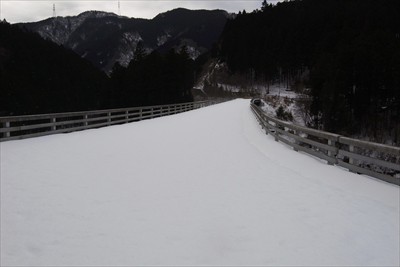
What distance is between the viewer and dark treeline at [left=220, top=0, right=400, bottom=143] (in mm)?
62719

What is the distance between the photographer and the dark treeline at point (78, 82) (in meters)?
87.5

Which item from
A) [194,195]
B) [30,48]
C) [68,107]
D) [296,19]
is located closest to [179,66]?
[68,107]

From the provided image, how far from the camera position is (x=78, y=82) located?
5758 inches

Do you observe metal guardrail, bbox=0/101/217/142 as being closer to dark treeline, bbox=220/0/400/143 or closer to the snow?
the snow

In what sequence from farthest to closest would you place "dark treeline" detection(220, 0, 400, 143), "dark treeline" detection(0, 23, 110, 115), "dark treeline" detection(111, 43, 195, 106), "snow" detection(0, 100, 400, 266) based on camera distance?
"dark treeline" detection(0, 23, 110, 115), "dark treeline" detection(111, 43, 195, 106), "dark treeline" detection(220, 0, 400, 143), "snow" detection(0, 100, 400, 266)

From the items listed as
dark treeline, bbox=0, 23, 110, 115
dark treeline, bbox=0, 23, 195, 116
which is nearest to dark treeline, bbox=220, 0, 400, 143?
dark treeline, bbox=0, 23, 195, 116

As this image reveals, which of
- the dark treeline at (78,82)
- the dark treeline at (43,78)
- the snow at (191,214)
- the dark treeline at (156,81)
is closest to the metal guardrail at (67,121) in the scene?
the snow at (191,214)

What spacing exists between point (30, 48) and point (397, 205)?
177 metres

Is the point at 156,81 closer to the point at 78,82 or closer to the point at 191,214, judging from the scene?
the point at 78,82

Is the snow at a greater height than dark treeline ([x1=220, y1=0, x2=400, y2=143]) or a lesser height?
lesser

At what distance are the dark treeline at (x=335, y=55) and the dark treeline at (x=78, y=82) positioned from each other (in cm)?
3375

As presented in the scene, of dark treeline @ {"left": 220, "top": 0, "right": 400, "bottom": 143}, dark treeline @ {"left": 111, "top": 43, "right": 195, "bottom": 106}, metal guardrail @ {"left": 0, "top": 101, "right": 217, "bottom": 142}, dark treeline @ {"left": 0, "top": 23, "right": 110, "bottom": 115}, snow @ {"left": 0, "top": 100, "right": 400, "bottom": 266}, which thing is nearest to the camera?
snow @ {"left": 0, "top": 100, "right": 400, "bottom": 266}

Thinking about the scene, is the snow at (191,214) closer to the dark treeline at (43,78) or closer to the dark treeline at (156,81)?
the dark treeline at (156,81)

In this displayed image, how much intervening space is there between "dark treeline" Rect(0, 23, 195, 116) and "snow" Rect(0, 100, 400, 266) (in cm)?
7902
